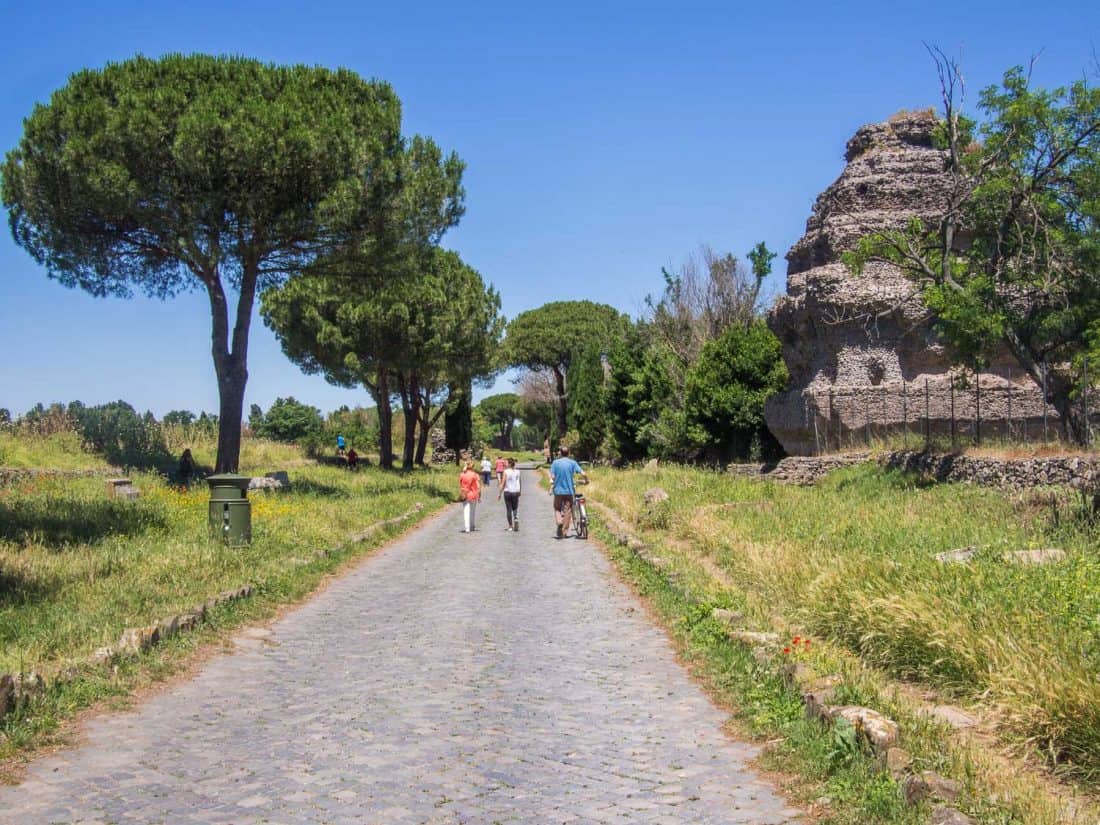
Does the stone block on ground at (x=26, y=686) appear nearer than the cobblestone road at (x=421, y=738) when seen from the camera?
No

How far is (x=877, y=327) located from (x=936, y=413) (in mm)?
2648

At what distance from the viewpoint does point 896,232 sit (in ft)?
71.0

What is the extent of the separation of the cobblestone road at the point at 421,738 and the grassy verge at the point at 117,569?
47cm

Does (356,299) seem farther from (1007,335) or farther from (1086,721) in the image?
(1086,721)

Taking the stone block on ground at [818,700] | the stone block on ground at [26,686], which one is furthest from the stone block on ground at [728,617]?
the stone block on ground at [26,686]

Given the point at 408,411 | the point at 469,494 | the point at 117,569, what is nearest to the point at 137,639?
the point at 117,569

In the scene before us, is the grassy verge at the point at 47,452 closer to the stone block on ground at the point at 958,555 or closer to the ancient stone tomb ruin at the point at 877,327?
the ancient stone tomb ruin at the point at 877,327

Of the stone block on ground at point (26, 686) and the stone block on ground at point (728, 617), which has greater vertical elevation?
the stone block on ground at point (26, 686)

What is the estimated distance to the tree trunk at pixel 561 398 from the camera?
79.1m

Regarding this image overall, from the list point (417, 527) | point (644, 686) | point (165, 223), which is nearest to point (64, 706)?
point (644, 686)

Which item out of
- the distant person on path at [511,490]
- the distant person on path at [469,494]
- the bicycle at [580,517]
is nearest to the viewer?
the bicycle at [580,517]

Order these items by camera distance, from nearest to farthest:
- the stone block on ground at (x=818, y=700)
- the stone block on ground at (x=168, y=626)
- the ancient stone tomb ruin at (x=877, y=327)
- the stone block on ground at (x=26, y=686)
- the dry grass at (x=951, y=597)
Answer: the dry grass at (x=951, y=597)
the stone block on ground at (x=818, y=700)
the stone block on ground at (x=26, y=686)
the stone block on ground at (x=168, y=626)
the ancient stone tomb ruin at (x=877, y=327)

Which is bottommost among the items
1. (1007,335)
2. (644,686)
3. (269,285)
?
(644,686)

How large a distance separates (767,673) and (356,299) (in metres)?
33.6
